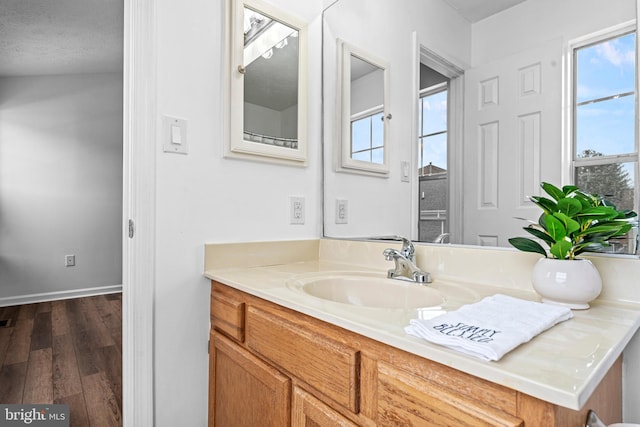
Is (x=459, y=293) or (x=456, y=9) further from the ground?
(x=456, y=9)

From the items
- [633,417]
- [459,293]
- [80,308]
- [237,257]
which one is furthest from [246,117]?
[80,308]

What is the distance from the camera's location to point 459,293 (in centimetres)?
98

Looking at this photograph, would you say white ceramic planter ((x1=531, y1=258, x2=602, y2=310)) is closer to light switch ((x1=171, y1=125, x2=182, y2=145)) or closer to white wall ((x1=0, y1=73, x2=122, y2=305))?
light switch ((x1=171, y1=125, x2=182, y2=145))

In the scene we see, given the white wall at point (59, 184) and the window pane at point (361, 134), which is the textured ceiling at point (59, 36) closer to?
the white wall at point (59, 184)

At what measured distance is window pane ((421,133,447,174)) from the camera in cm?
123

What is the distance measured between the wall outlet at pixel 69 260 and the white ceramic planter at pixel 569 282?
4471 millimetres

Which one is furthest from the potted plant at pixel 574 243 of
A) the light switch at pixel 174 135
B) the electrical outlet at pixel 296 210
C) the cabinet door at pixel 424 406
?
the light switch at pixel 174 135

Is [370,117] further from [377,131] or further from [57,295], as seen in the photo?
[57,295]

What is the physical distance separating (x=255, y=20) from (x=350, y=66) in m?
0.44

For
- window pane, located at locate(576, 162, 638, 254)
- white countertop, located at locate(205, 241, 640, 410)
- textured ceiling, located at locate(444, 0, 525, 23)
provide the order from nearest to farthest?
1. white countertop, located at locate(205, 241, 640, 410)
2. window pane, located at locate(576, 162, 638, 254)
3. textured ceiling, located at locate(444, 0, 525, 23)

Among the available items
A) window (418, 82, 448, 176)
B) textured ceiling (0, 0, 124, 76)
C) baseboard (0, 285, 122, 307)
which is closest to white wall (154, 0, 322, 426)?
window (418, 82, 448, 176)

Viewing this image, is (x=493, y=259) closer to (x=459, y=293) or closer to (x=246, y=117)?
(x=459, y=293)

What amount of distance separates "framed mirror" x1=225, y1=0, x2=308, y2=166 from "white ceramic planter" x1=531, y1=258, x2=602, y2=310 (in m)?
1.01

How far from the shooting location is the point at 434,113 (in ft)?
4.10
